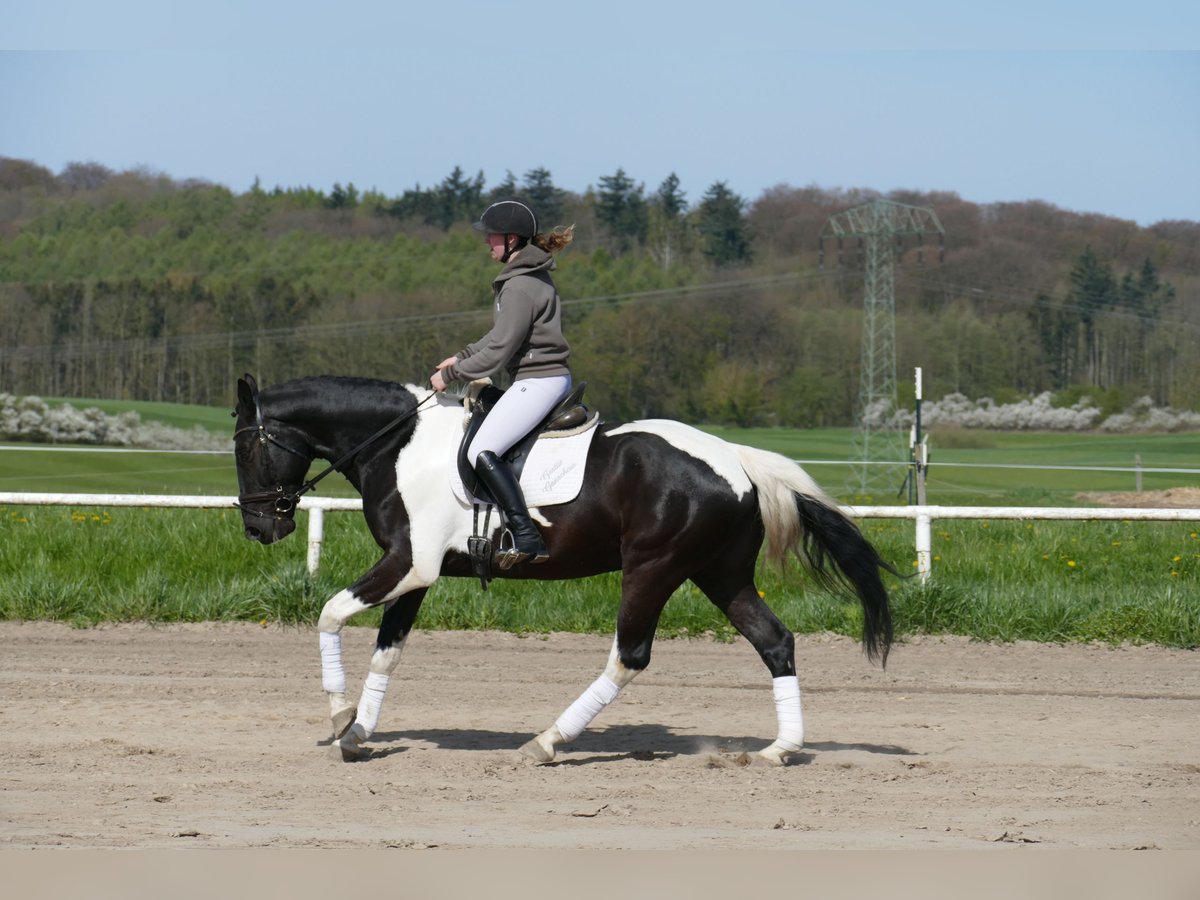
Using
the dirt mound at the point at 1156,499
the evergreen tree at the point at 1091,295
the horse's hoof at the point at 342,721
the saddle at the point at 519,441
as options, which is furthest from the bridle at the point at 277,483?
the evergreen tree at the point at 1091,295

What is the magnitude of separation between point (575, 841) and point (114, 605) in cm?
682

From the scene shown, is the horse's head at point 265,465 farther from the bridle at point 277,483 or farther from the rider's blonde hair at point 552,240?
the rider's blonde hair at point 552,240

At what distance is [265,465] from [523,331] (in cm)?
153

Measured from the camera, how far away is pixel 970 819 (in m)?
5.22

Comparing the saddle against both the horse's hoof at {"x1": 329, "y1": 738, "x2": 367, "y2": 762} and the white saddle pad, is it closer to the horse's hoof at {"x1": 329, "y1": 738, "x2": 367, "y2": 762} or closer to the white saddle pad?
the white saddle pad

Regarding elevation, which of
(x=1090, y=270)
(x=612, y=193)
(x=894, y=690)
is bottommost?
(x=894, y=690)

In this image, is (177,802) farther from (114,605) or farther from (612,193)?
(612,193)

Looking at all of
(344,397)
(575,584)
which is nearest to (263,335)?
(575,584)

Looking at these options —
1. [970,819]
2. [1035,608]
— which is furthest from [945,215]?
[970,819]

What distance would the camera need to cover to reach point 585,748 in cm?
689

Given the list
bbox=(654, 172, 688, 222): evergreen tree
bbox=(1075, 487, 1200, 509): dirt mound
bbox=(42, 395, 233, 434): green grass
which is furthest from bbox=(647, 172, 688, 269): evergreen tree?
bbox=(1075, 487, 1200, 509): dirt mound

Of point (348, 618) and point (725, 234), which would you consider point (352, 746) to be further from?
point (725, 234)

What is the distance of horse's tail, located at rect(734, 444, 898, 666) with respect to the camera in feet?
21.7

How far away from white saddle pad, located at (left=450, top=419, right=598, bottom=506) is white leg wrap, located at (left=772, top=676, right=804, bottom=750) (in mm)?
1381
